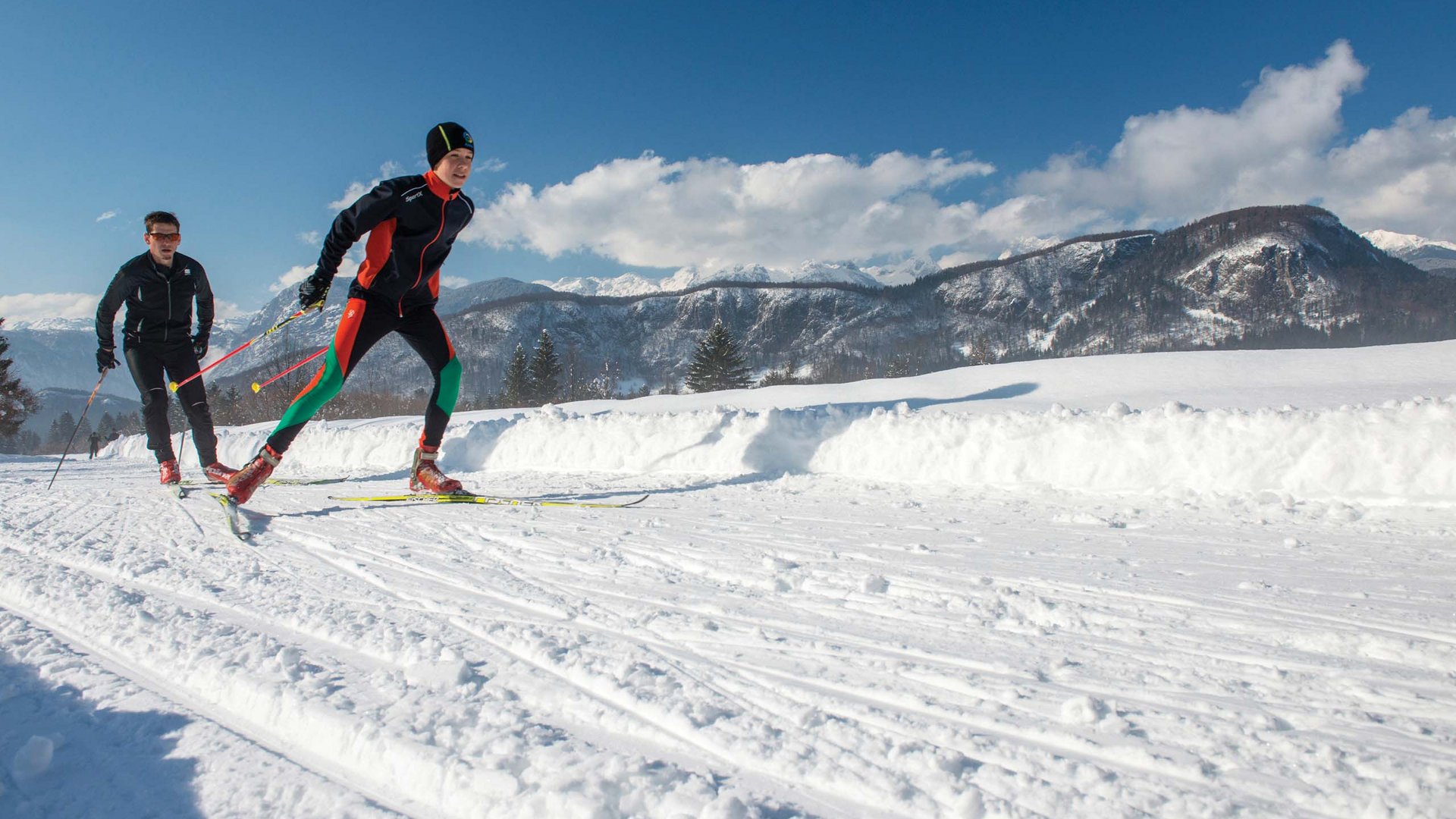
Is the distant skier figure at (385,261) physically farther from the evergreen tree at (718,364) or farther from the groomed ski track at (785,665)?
the evergreen tree at (718,364)

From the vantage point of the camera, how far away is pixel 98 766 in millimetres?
1387

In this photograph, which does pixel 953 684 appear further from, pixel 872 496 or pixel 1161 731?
pixel 872 496

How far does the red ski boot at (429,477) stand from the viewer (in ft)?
16.5

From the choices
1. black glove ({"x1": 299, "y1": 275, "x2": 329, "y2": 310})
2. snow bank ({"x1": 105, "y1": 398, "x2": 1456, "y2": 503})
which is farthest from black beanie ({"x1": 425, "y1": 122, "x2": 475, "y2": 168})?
snow bank ({"x1": 105, "y1": 398, "x2": 1456, "y2": 503})

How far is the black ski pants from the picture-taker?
241 inches

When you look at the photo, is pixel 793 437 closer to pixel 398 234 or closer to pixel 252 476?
pixel 398 234

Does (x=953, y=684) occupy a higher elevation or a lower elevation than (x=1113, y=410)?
lower

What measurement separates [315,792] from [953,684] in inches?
55.6

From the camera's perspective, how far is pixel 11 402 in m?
33.0

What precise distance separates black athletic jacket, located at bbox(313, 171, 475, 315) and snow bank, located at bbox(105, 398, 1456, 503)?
10.7ft

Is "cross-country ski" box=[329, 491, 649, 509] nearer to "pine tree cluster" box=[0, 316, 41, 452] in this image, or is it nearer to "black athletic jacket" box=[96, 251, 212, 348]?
"black athletic jacket" box=[96, 251, 212, 348]

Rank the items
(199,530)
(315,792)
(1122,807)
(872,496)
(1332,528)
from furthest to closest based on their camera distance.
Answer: (872,496) < (199,530) < (1332,528) < (315,792) < (1122,807)

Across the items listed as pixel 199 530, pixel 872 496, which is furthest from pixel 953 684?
pixel 199 530

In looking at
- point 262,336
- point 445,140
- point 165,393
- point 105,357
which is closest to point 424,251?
point 445,140
